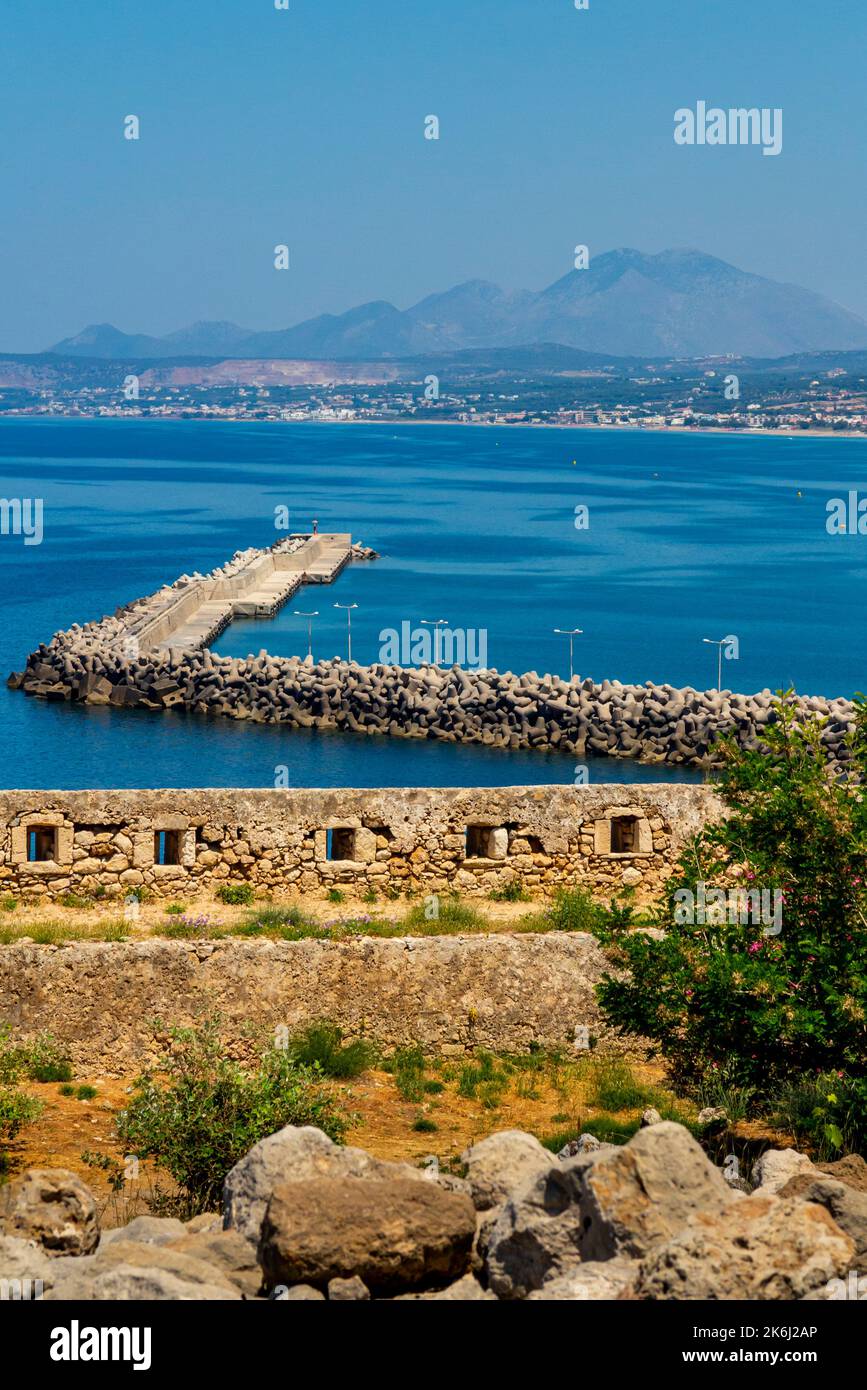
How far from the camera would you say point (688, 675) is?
2346 inches

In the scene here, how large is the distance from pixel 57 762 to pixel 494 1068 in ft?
110

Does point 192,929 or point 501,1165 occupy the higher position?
point 501,1165

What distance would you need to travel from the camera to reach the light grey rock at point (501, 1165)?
843 cm

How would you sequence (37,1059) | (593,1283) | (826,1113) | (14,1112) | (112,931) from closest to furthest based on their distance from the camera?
1. (593,1283)
2. (826,1113)
3. (14,1112)
4. (37,1059)
5. (112,931)

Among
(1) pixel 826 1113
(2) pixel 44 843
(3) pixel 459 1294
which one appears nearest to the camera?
(3) pixel 459 1294

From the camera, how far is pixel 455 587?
81.7 metres

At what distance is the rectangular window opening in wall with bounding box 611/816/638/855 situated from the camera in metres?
15.0

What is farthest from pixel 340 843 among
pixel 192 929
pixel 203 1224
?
pixel 203 1224

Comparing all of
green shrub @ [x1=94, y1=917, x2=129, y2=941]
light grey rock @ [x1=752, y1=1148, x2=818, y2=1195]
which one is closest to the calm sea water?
green shrub @ [x1=94, y1=917, x2=129, y2=941]

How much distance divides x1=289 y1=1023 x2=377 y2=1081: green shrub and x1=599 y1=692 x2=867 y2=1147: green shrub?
2102 mm

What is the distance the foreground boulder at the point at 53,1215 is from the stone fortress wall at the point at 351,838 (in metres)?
5.85

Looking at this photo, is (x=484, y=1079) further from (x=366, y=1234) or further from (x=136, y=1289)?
(x=136, y=1289)

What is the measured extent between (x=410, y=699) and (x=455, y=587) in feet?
110

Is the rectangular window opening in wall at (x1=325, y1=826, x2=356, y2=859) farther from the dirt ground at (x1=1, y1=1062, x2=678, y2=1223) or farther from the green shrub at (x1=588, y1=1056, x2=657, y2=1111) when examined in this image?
the green shrub at (x1=588, y1=1056, x2=657, y2=1111)
